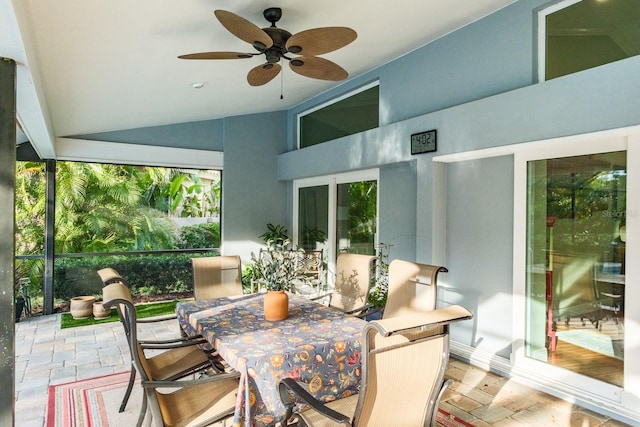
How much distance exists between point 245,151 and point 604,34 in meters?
5.15

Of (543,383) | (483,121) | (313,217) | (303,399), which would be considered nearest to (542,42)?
(483,121)

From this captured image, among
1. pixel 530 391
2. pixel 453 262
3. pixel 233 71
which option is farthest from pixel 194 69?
pixel 530 391

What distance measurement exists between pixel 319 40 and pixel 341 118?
10.9ft

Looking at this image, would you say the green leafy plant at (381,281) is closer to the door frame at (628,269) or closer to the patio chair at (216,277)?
the door frame at (628,269)

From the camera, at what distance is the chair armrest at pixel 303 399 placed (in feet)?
5.45

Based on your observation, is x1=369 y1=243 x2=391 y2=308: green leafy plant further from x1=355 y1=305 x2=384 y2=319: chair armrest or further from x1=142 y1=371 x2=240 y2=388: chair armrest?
x1=142 y1=371 x2=240 y2=388: chair armrest

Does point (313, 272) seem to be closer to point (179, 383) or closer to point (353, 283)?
point (353, 283)

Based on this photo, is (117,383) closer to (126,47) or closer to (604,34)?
(126,47)

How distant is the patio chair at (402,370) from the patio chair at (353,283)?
1.77m

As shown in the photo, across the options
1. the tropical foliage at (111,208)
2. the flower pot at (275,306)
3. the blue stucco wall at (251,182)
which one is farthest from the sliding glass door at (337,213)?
the flower pot at (275,306)

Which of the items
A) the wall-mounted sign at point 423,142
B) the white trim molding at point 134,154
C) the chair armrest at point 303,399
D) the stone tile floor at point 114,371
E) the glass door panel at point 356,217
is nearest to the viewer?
the chair armrest at point 303,399

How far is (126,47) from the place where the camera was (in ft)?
10.4

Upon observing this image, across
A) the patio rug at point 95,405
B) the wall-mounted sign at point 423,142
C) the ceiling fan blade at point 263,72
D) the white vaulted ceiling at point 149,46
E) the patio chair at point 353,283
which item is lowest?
the patio rug at point 95,405

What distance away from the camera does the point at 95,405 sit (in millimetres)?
3047
